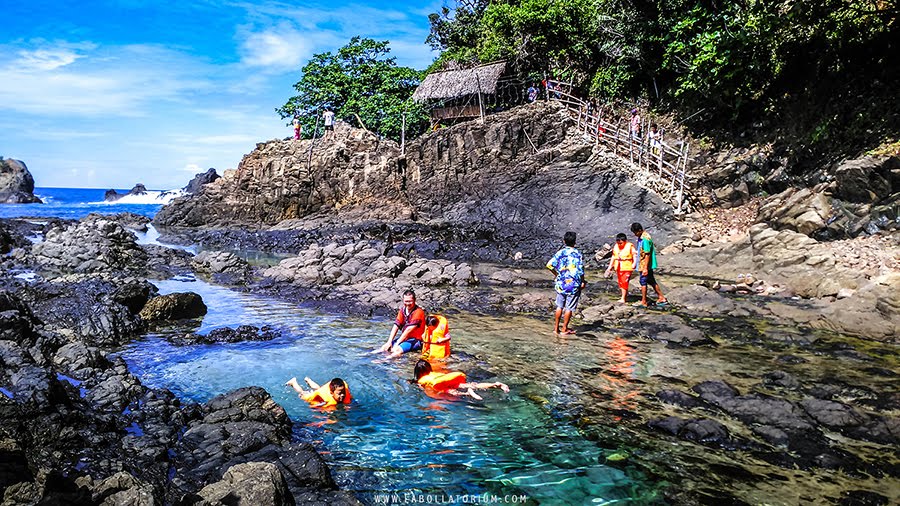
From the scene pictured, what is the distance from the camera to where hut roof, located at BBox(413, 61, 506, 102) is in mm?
34375

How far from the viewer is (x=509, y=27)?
3462 cm

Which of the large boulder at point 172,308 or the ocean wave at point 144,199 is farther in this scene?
the ocean wave at point 144,199

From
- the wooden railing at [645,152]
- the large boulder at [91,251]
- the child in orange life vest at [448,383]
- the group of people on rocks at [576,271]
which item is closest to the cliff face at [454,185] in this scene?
the wooden railing at [645,152]

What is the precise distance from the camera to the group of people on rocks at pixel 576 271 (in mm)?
11195

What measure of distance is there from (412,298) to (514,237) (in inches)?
681

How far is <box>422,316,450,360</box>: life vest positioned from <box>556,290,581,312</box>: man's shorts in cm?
272

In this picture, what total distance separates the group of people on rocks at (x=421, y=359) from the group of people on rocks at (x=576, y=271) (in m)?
2.65

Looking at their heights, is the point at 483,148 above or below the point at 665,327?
above

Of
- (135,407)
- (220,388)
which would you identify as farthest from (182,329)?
(135,407)

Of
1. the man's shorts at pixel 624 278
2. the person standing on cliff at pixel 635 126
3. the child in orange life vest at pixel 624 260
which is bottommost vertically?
the man's shorts at pixel 624 278

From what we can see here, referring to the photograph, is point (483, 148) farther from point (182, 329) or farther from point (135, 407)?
point (135, 407)

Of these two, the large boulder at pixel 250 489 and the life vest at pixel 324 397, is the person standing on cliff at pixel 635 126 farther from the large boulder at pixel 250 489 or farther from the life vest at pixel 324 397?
the large boulder at pixel 250 489

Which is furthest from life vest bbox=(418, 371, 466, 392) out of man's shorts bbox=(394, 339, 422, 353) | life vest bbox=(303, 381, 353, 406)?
man's shorts bbox=(394, 339, 422, 353)

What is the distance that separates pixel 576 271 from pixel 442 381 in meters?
4.15
